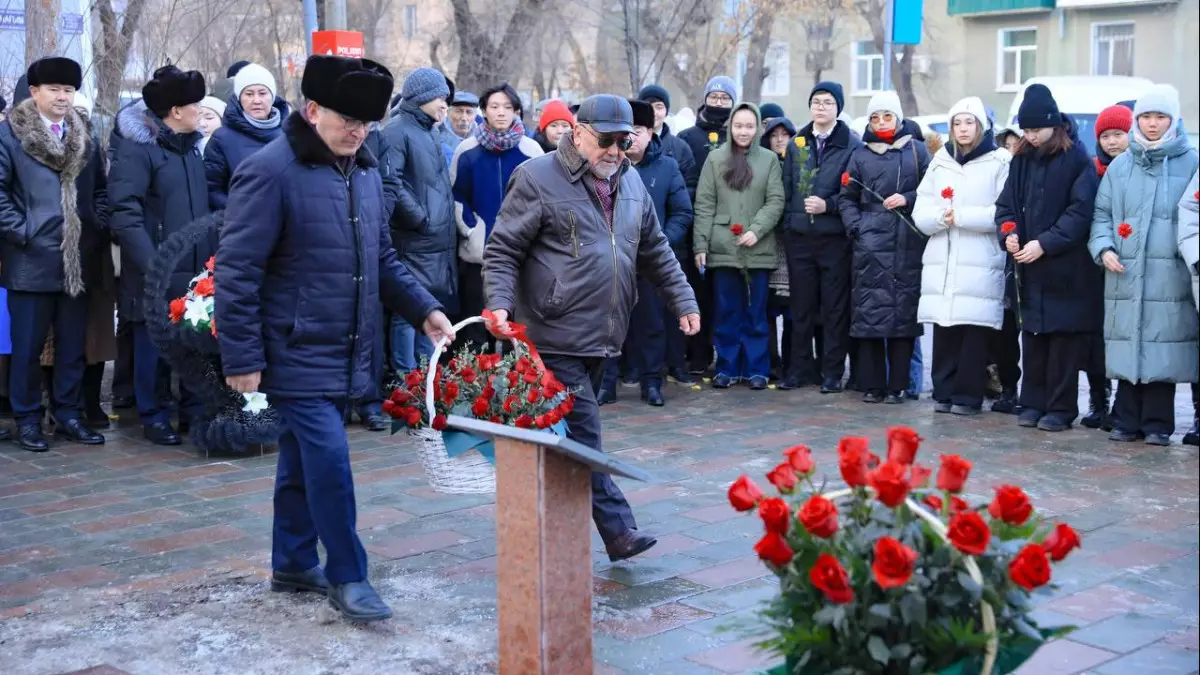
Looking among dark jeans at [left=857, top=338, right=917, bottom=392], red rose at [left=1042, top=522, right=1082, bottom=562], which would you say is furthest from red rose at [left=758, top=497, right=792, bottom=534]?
dark jeans at [left=857, top=338, right=917, bottom=392]

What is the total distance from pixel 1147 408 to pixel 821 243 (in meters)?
2.70

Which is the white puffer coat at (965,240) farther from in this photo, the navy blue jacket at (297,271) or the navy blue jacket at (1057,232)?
the navy blue jacket at (297,271)

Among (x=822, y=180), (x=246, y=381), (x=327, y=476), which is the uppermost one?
(x=822, y=180)

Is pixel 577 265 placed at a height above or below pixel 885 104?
below

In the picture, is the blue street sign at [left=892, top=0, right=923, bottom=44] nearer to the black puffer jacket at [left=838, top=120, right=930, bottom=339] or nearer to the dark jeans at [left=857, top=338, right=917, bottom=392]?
the black puffer jacket at [left=838, top=120, right=930, bottom=339]

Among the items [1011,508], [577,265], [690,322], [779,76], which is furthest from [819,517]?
[779,76]

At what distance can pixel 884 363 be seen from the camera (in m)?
10.5

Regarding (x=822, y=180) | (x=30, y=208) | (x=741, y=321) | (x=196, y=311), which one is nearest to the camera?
(x=196, y=311)

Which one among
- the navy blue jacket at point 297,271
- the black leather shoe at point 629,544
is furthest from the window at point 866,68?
the navy blue jacket at point 297,271

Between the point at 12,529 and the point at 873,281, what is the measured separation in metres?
5.88

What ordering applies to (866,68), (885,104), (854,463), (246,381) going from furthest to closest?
(866,68)
(885,104)
(246,381)
(854,463)

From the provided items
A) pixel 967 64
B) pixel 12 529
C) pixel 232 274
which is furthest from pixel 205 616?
pixel 967 64

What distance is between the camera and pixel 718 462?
→ 27.2 feet

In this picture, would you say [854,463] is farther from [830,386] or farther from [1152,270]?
[830,386]
